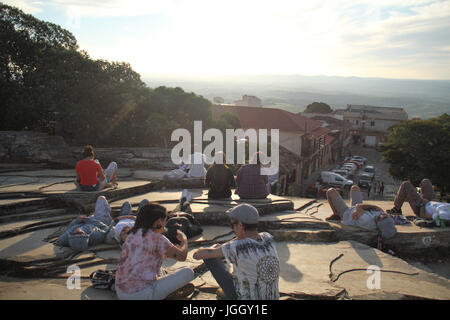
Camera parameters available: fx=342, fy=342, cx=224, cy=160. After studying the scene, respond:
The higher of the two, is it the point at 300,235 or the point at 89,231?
the point at 89,231

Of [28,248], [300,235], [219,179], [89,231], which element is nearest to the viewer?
[28,248]

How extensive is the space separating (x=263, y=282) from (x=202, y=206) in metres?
3.85

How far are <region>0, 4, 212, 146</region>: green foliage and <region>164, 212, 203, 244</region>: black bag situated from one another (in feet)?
29.7

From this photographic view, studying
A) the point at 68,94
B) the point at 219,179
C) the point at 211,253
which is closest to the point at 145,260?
the point at 211,253

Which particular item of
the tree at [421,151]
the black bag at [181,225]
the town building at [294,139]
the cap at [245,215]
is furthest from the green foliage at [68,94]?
the tree at [421,151]

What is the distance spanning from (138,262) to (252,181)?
4.14 meters

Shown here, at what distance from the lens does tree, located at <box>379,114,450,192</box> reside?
23414 millimetres

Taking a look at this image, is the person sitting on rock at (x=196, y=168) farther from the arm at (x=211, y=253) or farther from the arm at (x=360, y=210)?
the arm at (x=211, y=253)

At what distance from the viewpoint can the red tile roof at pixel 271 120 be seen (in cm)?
3388

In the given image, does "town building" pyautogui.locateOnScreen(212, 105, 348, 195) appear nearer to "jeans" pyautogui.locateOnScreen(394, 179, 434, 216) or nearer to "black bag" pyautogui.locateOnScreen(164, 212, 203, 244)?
"jeans" pyautogui.locateOnScreen(394, 179, 434, 216)

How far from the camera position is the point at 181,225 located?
5227 millimetres

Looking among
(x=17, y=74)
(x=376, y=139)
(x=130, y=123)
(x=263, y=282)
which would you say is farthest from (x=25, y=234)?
(x=376, y=139)

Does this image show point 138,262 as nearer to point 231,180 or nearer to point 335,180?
point 231,180

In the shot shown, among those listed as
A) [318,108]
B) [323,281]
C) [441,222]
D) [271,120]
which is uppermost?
[318,108]
